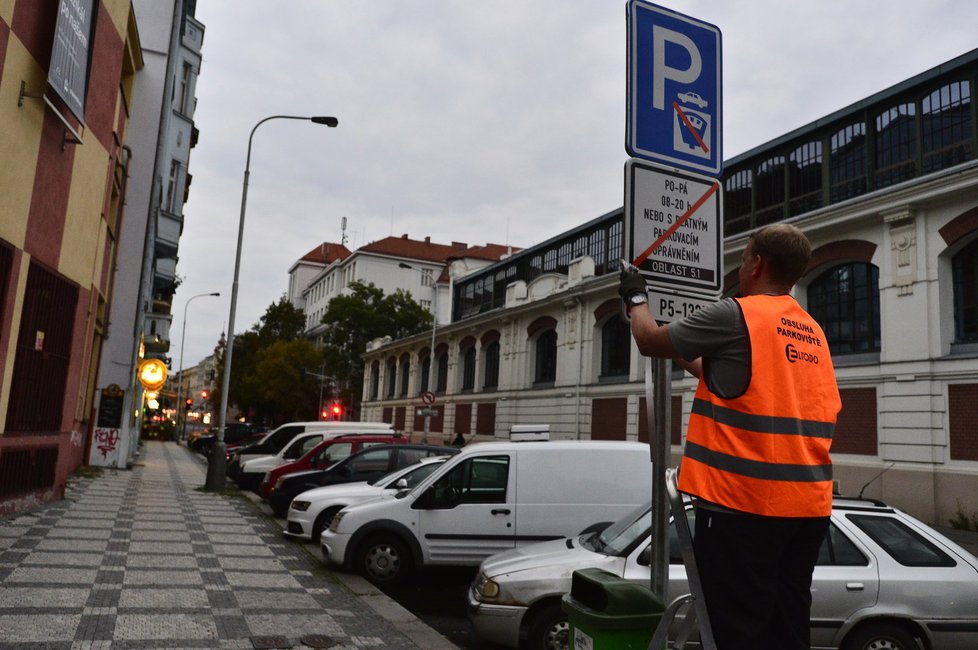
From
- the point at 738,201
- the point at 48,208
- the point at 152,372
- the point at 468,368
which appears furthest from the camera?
the point at 468,368

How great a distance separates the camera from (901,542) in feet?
20.8

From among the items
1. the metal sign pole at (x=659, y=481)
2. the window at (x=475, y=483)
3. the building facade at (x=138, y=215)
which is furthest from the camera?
the building facade at (x=138, y=215)

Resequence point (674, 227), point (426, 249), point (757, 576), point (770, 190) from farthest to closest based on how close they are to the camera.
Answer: point (426, 249) → point (770, 190) → point (674, 227) → point (757, 576)

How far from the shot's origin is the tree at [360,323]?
220 ft

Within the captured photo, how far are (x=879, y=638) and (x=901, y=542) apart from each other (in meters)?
0.83

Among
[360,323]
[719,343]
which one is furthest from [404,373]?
[719,343]

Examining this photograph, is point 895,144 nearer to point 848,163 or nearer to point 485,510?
point 848,163

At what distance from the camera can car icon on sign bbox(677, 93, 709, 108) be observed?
384 cm

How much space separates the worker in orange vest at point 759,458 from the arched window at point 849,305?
21.0 meters

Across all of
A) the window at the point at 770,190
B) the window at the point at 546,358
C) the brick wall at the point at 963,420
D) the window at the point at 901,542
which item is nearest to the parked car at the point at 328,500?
the window at the point at 901,542

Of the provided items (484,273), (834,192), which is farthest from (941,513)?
(484,273)

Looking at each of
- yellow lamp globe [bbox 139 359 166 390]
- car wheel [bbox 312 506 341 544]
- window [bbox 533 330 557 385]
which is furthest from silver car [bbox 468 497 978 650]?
window [bbox 533 330 557 385]

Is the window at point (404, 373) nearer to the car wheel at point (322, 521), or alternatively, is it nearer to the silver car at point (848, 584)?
the car wheel at point (322, 521)

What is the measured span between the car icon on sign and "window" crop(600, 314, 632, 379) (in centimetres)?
2727
